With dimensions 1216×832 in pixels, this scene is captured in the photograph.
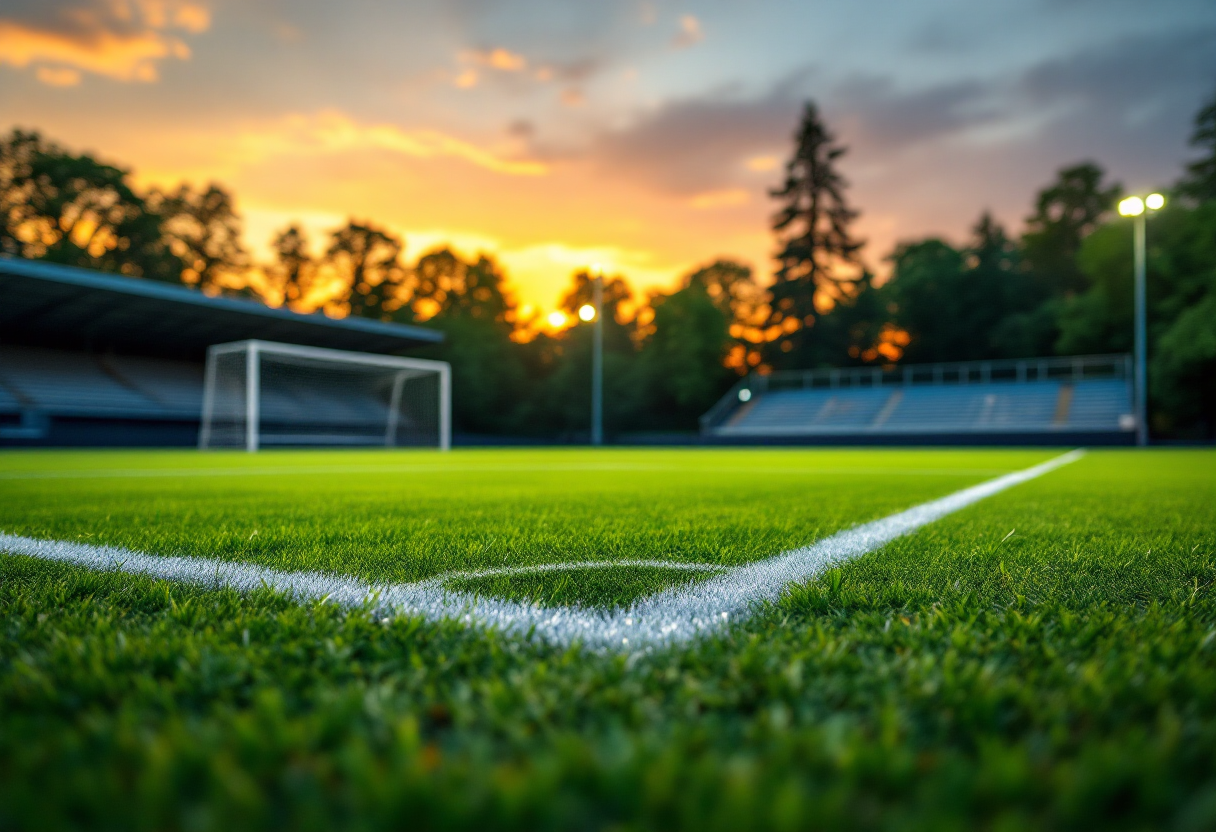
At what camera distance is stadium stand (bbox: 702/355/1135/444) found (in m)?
23.5

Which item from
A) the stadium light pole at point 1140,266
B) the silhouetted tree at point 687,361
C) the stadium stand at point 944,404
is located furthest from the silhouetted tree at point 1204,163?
the silhouetted tree at point 687,361

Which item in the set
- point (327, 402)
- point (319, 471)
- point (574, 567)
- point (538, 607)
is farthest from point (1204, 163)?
point (538, 607)

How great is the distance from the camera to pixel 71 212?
3231 centimetres

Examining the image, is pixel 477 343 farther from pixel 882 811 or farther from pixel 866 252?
pixel 882 811

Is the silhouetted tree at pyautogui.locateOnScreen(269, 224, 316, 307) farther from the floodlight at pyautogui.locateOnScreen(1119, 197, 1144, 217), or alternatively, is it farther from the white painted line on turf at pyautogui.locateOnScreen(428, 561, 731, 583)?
the white painted line on turf at pyautogui.locateOnScreen(428, 561, 731, 583)

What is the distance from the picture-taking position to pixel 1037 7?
17047mm

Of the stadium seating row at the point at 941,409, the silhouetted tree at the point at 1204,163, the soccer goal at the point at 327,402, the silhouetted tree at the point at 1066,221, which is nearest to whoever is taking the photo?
the soccer goal at the point at 327,402

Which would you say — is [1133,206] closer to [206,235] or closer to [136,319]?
[136,319]

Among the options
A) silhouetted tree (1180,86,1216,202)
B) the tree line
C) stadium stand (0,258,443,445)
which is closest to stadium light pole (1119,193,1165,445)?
the tree line

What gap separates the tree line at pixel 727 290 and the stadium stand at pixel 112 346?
28.8ft

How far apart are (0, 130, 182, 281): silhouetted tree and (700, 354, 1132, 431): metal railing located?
30.0 meters

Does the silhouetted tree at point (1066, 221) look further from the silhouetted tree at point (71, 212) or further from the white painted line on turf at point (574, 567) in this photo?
the silhouetted tree at point (71, 212)

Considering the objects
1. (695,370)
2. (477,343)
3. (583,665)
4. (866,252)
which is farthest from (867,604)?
(866,252)

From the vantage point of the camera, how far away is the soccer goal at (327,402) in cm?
2259
